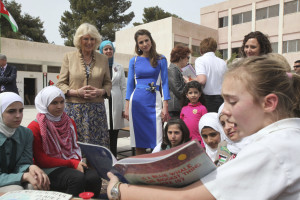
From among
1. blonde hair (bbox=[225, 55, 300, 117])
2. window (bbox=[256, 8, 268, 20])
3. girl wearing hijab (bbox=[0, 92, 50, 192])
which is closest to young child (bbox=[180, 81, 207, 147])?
girl wearing hijab (bbox=[0, 92, 50, 192])

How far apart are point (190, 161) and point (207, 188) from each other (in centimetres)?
11

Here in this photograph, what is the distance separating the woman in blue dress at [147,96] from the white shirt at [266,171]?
2.53m

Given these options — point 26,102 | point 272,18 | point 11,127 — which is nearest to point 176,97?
point 11,127

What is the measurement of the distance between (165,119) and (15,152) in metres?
1.87

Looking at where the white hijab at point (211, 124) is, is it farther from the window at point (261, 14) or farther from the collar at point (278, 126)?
the window at point (261, 14)

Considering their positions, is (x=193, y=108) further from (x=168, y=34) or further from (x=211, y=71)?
(x=168, y=34)

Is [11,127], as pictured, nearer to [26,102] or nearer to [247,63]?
[247,63]

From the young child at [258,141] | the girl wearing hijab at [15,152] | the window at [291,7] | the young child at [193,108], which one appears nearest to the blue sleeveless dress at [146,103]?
the young child at [193,108]

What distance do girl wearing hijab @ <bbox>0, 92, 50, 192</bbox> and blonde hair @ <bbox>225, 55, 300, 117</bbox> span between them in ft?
5.18

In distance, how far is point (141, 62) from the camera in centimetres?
337

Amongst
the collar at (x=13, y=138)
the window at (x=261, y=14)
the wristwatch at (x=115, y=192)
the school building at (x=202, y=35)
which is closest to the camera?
the wristwatch at (x=115, y=192)

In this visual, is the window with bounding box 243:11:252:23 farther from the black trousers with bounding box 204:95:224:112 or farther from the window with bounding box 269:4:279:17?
the black trousers with bounding box 204:95:224:112

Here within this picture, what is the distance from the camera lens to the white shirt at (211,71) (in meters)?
3.41

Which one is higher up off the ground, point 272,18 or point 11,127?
point 272,18
